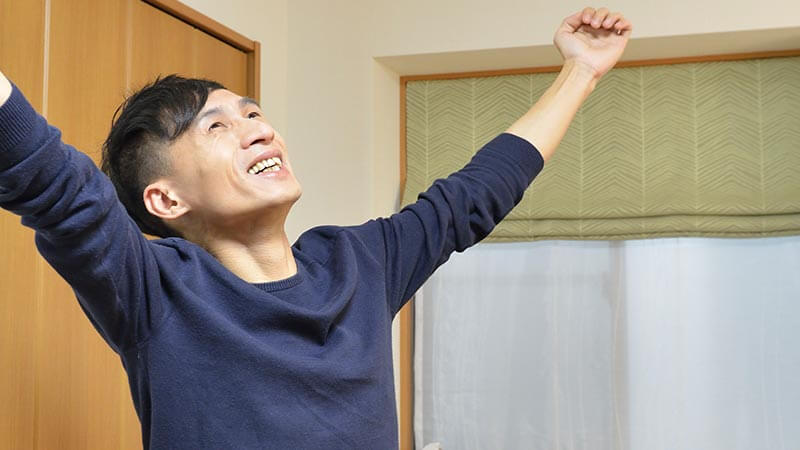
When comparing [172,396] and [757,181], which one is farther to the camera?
[757,181]

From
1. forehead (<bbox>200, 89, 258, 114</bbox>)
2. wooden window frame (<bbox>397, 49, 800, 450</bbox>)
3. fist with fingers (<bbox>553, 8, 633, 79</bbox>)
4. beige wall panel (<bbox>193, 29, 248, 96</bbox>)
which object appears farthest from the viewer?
wooden window frame (<bbox>397, 49, 800, 450</bbox>)

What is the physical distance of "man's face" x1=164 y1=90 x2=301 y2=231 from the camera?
1154 millimetres

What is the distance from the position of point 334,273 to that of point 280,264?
8 centimetres

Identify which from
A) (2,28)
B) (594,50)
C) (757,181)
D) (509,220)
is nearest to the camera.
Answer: (594,50)

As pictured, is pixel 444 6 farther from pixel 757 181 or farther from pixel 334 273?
pixel 334 273

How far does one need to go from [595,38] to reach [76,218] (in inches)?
38.2

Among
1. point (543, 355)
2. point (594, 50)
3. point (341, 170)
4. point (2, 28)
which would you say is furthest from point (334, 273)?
point (543, 355)

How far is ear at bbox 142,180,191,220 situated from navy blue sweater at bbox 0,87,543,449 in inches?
3.9

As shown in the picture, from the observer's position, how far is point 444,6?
9.41 feet

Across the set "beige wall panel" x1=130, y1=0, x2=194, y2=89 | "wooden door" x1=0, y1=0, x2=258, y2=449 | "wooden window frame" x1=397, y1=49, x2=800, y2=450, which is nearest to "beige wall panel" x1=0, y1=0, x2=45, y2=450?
"wooden door" x1=0, y1=0, x2=258, y2=449

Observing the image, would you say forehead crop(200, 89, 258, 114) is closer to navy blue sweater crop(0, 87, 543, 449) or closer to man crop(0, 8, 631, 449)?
man crop(0, 8, 631, 449)

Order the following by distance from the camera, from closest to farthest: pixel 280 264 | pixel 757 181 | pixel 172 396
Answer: pixel 172 396
pixel 280 264
pixel 757 181

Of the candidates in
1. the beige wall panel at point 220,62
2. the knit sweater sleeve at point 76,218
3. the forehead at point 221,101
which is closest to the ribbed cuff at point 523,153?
the forehead at point 221,101

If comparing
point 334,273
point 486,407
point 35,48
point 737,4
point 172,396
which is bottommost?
point 486,407
